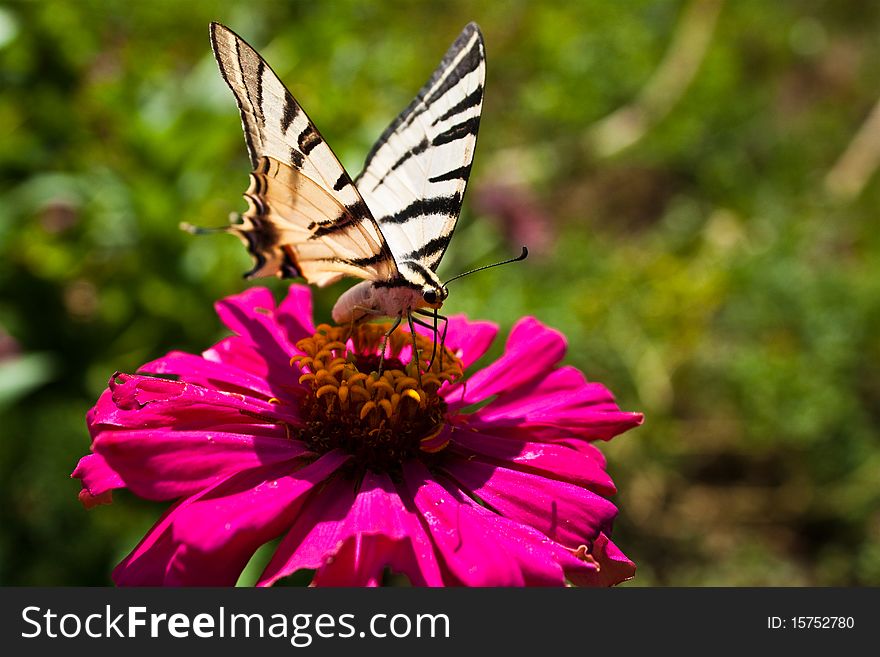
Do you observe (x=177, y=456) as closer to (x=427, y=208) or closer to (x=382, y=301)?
(x=382, y=301)

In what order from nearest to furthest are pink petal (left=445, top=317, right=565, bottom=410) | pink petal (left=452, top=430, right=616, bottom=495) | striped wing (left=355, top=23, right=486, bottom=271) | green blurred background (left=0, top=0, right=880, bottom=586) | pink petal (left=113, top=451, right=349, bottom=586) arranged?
pink petal (left=113, top=451, right=349, bottom=586) < pink petal (left=452, top=430, right=616, bottom=495) < striped wing (left=355, top=23, right=486, bottom=271) < pink petal (left=445, top=317, right=565, bottom=410) < green blurred background (left=0, top=0, right=880, bottom=586)

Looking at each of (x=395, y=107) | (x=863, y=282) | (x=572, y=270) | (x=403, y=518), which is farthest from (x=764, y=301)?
Answer: (x=403, y=518)

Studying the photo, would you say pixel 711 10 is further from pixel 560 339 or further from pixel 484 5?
pixel 560 339

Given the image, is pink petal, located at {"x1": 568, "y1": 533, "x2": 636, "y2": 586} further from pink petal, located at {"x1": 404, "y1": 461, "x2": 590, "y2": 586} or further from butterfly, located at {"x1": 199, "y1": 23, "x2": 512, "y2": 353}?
butterfly, located at {"x1": 199, "y1": 23, "x2": 512, "y2": 353}

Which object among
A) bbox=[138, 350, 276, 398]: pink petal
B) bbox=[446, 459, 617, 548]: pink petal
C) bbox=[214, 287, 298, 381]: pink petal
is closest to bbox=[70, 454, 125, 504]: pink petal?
bbox=[138, 350, 276, 398]: pink petal

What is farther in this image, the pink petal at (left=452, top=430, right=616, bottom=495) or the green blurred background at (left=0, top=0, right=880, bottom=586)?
the green blurred background at (left=0, top=0, right=880, bottom=586)

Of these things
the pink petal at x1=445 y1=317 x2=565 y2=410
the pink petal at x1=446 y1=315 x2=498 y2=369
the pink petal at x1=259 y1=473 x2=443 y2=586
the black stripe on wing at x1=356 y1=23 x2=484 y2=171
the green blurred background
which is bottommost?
the pink petal at x1=259 y1=473 x2=443 y2=586
